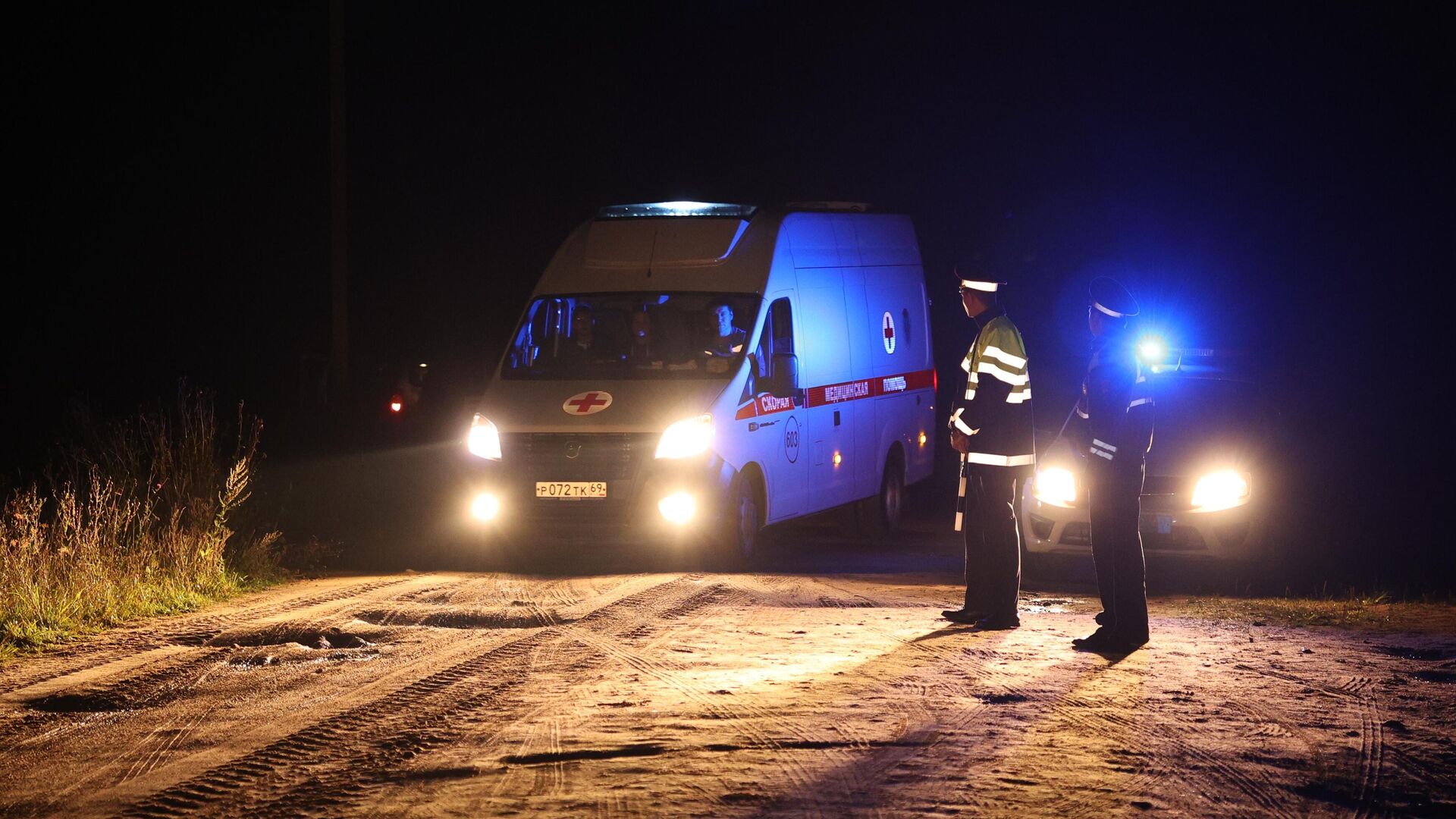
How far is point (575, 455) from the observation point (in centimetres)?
1224

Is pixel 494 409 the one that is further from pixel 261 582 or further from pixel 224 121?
pixel 224 121

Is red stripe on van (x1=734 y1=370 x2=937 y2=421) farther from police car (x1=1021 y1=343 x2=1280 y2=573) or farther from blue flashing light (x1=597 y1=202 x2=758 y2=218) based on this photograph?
police car (x1=1021 y1=343 x2=1280 y2=573)

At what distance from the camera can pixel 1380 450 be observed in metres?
20.6

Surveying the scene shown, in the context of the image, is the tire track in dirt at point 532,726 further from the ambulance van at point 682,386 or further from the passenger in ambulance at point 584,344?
the passenger in ambulance at point 584,344

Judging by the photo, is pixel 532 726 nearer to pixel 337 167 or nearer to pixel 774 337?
pixel 774 337

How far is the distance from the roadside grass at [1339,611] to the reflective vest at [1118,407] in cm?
180

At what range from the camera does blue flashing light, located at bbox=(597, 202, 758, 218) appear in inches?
536

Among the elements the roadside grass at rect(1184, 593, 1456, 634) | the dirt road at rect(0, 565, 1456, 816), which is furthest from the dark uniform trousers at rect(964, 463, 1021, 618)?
the roadside grass at rect(1184, 593, 1456, 634)

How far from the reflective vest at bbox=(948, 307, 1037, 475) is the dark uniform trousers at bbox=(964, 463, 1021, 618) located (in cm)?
10

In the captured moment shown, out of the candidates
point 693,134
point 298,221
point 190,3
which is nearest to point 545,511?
point 693,134

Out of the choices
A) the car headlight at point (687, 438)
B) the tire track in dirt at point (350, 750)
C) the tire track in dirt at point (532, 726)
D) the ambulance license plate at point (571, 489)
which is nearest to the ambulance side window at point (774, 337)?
the car headlight at point (687, 438)

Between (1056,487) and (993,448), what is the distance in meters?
2.60

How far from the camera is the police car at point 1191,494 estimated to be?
11461 millimetres

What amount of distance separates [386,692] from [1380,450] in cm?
1609
